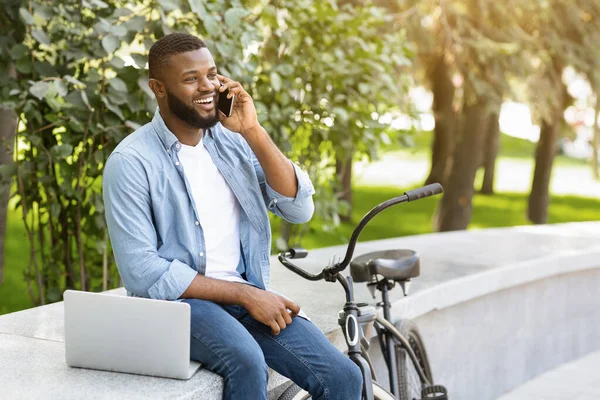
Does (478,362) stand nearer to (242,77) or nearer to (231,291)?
(242,77)

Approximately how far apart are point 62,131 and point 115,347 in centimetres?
230

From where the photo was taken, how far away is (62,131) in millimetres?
4875

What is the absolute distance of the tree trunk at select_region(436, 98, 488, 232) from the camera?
40.9ft

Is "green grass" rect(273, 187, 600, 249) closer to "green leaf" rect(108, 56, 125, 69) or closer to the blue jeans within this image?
"green leaf" rect(108, 56, 125, 69)

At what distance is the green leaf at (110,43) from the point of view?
4.52m

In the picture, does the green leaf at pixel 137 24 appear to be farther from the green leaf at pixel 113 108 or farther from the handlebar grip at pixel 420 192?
the handlebar grip at pixel 420 192

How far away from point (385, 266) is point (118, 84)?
172 centimetres

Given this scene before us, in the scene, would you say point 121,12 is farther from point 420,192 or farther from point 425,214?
point 425,214

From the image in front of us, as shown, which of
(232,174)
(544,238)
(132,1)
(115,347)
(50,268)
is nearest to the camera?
(115,347)

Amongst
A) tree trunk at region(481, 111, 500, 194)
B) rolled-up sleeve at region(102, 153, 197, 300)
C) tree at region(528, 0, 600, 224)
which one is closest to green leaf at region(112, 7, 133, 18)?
rolled-up sleeve at region(102, 153, 197, 300)

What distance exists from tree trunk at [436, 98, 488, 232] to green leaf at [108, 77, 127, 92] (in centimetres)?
842

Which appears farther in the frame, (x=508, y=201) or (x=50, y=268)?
(x=508, y=201)

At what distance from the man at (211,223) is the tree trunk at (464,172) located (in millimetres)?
9598

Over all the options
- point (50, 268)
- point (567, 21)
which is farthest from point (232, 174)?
point (567, 21)
